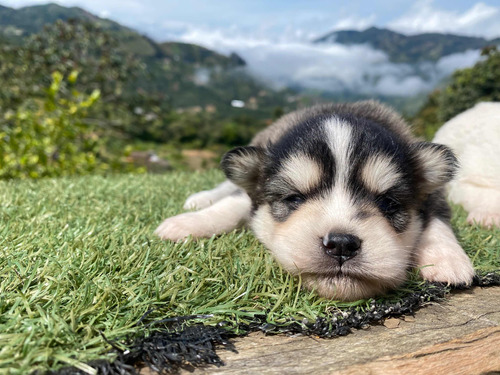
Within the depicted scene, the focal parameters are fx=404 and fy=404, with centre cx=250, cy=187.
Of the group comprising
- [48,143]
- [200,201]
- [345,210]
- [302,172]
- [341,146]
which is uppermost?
[341,146]

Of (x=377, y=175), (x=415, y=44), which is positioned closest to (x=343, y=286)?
(x=377, y=175)

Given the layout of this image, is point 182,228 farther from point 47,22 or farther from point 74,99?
point 47,22

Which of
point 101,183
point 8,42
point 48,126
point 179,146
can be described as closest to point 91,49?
point 8,42

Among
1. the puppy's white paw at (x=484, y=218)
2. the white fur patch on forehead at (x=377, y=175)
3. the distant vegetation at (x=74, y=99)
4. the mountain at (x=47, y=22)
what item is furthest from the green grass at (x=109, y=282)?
the mountain at (x=47, y=22)

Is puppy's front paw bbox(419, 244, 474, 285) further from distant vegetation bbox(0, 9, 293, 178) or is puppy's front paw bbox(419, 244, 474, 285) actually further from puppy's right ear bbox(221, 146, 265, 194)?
distant vegetation bbox(0, 9, 293, 178)

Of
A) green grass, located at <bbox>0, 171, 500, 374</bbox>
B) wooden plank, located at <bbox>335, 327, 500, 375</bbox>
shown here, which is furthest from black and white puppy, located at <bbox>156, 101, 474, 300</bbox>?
wooden plank, located at <bbox>335, 327, 500, 375</bbox>

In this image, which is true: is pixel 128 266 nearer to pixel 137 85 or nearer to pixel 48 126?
pixel 48 126

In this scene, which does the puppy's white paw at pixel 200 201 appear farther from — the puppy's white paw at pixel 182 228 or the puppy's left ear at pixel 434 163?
the puppy's left ear at pixel 434 163
